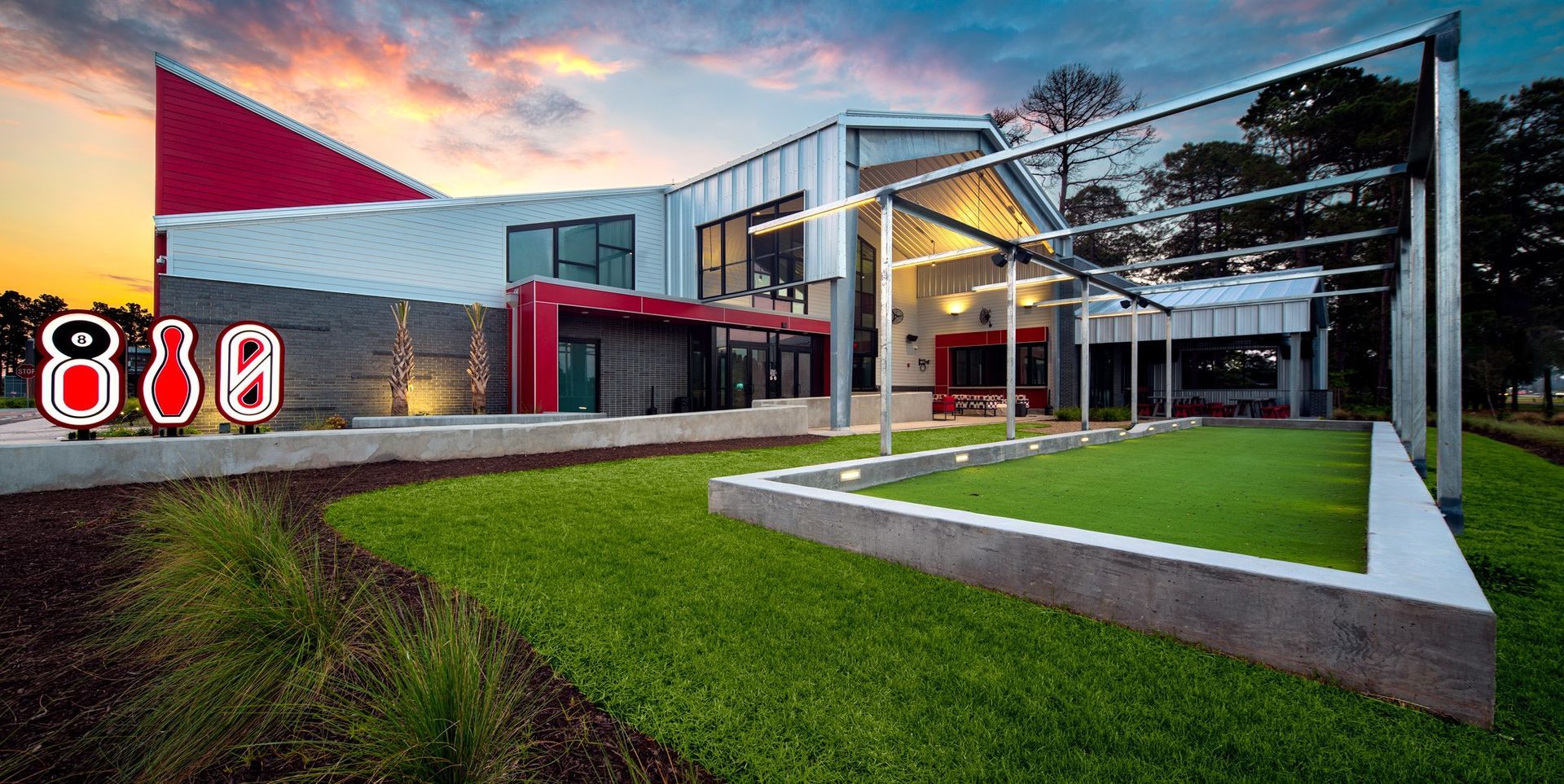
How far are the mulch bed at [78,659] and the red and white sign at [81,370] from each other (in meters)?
0.98

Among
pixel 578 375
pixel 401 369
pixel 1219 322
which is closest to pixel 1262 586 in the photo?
pixel 401 369

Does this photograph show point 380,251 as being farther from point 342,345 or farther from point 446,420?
point 446,420

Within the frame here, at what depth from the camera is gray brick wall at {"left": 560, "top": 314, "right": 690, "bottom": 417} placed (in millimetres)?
15461

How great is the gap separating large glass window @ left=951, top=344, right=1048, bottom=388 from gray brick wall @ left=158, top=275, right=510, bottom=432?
58.1ft

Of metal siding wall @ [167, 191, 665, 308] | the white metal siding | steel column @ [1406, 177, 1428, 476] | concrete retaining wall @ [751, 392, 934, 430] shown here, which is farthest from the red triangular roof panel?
the white metal siding

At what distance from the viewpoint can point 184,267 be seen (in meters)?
10.7

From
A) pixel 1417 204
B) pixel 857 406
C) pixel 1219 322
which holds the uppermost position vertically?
pixel 1219 322

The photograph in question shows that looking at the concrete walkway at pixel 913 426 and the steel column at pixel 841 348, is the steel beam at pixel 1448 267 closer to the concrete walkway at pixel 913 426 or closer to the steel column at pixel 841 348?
the concrete walkway at pixel 913 426

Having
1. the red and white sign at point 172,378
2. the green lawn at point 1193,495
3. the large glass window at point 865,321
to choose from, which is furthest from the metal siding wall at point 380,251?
the green lawn at point 1193,495

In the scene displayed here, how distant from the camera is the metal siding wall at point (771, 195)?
43.1 feet

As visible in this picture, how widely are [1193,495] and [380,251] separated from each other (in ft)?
50.5

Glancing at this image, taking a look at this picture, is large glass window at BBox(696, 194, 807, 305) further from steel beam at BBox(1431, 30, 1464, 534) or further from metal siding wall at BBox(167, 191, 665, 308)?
steel beam at BBox(1431, 30, 1464, 534)

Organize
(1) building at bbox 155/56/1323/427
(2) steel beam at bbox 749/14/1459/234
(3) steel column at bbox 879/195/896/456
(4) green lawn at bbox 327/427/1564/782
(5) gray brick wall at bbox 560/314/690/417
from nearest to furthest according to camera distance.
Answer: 1. (4) green lawn at bbox 327/427/1564/782
2. (2) steel beam at bbox 749/14/1459/234
3. (3) steel column at bbox 879/195/896/456
4. (1) building at bbox 155/56/1323/427
5. (5) gray brick wall at bbox 560/314/690/417

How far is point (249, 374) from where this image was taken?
7.10 metres
